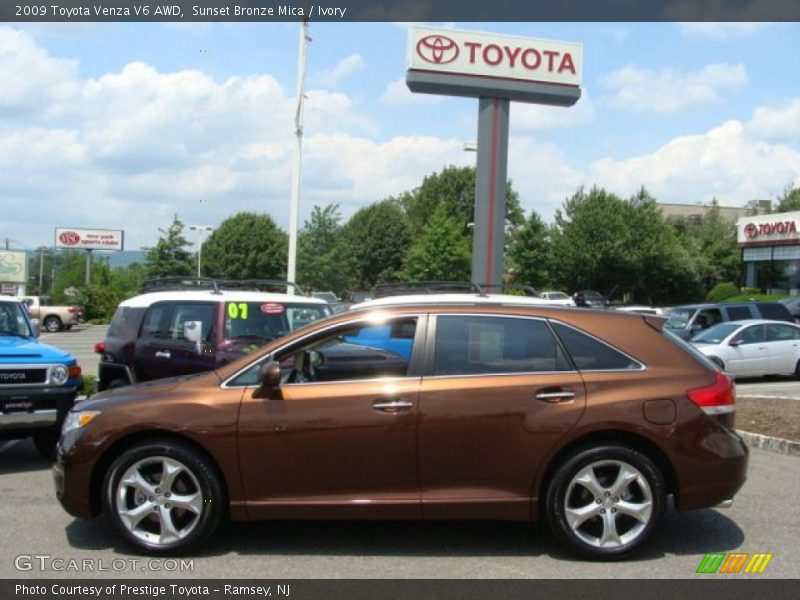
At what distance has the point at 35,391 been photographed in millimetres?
7930

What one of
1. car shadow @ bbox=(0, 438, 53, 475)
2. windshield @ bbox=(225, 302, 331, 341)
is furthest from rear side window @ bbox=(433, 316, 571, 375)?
car shadow @ bbox=(0, 438, 53, 475)

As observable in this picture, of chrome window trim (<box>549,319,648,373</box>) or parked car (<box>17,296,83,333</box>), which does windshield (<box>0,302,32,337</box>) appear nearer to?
chrome window trim (<box>549,319,648,373</box>)

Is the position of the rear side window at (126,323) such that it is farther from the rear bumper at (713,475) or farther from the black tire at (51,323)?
the black tire at (51,323)

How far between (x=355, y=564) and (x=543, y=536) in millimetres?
1443

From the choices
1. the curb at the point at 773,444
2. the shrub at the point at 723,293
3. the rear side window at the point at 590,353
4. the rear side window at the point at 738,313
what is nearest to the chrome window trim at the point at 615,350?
the rear side window at the point at 590,353

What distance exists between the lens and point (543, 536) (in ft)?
19.1

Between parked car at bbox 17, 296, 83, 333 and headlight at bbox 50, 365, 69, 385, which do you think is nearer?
headlight at bbox 50, 365, 69, 385

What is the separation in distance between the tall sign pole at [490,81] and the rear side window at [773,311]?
10434 mm

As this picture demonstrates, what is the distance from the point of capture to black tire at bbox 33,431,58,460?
8445mm

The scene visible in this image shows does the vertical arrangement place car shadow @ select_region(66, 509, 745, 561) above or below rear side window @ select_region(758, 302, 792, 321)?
below

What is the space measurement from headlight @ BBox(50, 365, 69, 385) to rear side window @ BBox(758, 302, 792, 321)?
1766 centimetres

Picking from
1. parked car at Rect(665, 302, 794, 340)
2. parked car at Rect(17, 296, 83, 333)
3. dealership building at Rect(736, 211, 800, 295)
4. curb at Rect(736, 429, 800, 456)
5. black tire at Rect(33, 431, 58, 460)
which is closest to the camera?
black tire at Rect(33, 431, 58, 460)

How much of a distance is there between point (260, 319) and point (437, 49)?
22.7m

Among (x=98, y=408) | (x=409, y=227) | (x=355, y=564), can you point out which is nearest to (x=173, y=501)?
(x=98, y=408)
